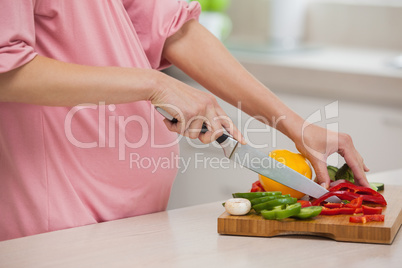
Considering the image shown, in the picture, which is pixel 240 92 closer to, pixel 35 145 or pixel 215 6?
pixel 35 145

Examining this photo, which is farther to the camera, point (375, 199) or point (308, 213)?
point (375, 199)

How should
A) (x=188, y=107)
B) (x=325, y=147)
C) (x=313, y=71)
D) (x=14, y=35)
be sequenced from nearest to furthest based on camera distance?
(x=14, y=35) < (x=188, y=107) < (x=325, y=147) < (x=313, y=71)

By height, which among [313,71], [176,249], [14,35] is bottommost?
[176,249]

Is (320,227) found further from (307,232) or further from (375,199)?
(375,199)

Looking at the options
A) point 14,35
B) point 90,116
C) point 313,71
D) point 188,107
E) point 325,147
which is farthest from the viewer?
point 313,71

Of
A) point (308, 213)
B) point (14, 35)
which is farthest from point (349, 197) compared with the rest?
point (14, 35)

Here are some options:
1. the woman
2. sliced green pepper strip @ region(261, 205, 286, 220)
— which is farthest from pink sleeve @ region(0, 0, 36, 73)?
sliced green pepper strip @ region(261, 205, 286, 220)

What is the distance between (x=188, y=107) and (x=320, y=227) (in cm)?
30

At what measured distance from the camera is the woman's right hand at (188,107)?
106 centimetres

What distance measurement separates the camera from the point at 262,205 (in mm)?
1090

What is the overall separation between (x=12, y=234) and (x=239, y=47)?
1954 millimetres

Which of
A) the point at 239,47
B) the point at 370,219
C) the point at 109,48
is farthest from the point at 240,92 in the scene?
the point at 239,47

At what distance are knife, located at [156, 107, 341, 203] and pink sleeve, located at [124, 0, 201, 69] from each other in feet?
0.86

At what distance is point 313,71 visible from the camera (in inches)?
99.7
